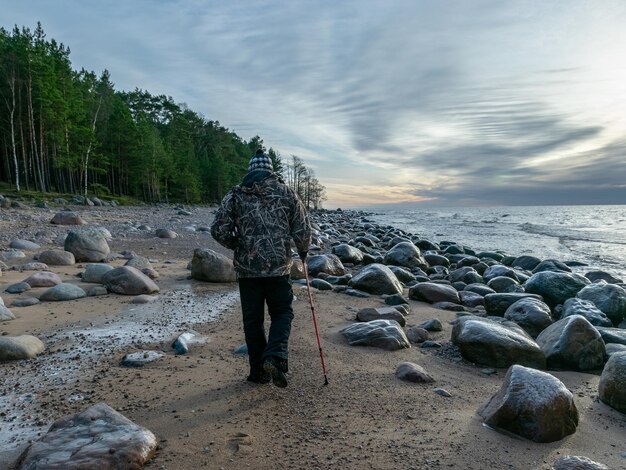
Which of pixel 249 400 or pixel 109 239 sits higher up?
pixel 109 239

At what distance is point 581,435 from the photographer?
3141mm

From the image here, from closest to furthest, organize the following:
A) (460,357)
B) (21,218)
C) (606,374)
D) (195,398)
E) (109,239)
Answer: (195,398) < (606,374) < (460,357) < (109,239) < (21,218)

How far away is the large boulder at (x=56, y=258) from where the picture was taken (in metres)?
8.41

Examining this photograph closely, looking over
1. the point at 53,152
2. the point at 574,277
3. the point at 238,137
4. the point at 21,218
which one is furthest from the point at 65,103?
the point at 238,137

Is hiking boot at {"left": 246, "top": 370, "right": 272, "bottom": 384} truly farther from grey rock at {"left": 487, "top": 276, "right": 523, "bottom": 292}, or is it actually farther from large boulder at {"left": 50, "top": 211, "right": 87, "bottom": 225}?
large boulder at {"left": 50, "top": 211, "right": 87, "bottom": 225}

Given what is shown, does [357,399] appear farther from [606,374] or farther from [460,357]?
[606,374]

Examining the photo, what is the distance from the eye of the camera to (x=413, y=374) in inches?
160

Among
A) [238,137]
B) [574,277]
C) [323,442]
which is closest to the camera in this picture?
[323,442]

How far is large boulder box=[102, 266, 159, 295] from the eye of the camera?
261 inches

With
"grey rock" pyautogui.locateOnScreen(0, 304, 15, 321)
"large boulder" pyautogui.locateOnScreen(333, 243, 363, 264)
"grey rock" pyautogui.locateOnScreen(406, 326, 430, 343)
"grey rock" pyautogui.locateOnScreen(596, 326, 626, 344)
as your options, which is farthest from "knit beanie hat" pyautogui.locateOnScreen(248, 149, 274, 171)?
"large boulder" pyautogui.locateOnScreen(333, 243, 363, 264)

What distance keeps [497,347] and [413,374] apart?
1241 mm

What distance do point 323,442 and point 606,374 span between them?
2886 millimetres

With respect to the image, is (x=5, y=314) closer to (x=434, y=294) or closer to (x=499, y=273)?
(x=434, y=294)

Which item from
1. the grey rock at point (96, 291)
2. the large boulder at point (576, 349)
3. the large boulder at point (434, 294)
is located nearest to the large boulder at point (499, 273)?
the large boulder at point (434, 294)
